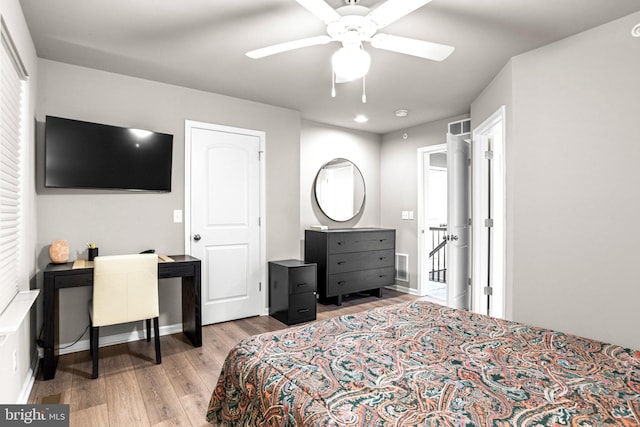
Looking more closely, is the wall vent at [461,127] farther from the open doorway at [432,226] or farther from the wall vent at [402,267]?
the wall vent at [402,267]

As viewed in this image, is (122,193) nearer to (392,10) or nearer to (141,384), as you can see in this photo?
(141,384)

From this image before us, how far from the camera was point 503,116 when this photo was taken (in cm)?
315

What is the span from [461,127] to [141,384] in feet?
14.5

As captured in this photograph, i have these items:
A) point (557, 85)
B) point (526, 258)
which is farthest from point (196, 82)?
point (526, 258)

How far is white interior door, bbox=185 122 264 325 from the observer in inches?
146

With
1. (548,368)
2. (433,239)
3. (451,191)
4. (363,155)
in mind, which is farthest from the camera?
(433,239)

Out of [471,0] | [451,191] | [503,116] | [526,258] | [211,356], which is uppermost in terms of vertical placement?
[471,0]

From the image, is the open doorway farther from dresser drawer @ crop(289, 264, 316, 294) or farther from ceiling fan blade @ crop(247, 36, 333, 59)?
ceiling fan blade @ crop(247, 36, 333, 59)

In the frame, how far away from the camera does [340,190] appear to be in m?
5.29

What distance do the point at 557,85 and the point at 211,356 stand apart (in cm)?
349

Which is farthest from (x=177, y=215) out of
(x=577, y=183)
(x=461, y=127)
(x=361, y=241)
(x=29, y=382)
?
(x=461, y=127)

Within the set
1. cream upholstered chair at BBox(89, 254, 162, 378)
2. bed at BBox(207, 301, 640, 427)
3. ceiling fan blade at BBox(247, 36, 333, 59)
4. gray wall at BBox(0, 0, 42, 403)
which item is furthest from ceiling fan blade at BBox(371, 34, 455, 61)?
cream upholstered chair at BBox(89, 254, 162, 378)

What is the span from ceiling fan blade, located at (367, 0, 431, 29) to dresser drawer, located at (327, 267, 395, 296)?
3.30 metres

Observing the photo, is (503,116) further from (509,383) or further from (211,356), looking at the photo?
(211,356)
